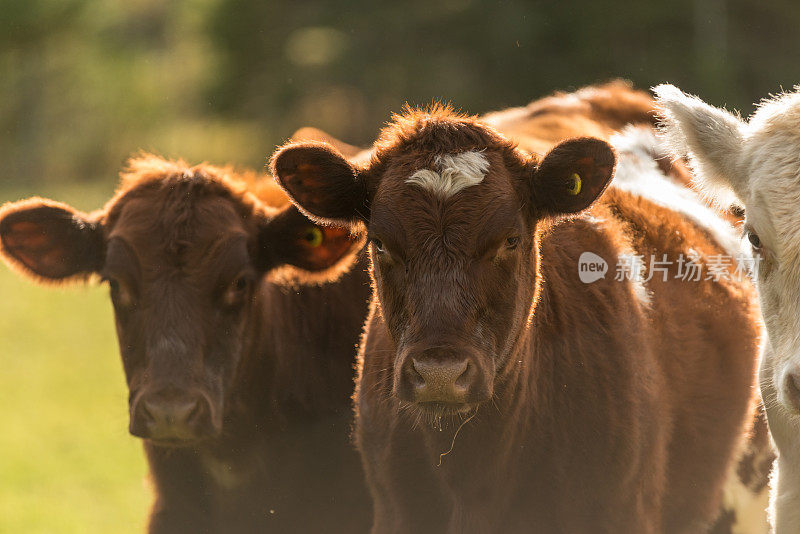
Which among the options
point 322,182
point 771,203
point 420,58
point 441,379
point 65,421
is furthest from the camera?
point 420,58

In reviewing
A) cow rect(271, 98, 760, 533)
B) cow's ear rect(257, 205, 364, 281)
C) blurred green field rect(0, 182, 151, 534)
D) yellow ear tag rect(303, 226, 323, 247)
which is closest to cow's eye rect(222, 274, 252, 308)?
cow's ear rect(257, 205, 364, 281)

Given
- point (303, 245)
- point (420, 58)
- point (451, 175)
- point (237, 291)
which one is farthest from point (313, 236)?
point (420, 58)

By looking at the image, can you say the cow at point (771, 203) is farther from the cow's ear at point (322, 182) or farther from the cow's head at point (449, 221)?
the cow's ear at point (322, 182)

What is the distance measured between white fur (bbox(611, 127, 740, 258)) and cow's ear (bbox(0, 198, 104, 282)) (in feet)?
8.52

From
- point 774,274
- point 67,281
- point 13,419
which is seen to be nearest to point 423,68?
point 13,419

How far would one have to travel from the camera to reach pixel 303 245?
532cm

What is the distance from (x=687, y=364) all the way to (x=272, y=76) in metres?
18.4

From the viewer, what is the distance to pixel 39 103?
4653 centimetres

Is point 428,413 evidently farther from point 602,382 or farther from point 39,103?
point 39,103

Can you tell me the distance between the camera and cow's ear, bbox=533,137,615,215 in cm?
427

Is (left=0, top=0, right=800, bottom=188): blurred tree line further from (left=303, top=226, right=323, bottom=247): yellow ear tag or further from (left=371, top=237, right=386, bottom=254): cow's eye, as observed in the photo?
(left=371, top=237, right=386, bottom=254): cow's eye

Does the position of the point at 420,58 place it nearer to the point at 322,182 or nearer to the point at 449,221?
the point at 322,182

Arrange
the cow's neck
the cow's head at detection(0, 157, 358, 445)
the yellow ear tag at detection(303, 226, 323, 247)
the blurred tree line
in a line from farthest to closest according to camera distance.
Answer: the blurred tree line, the cow's neck, the yellow ear tag at detection(303, 226, 323, 247), the cow's head at detection(0, 157, 358, 445)

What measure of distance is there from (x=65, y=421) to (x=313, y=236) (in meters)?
10.5
